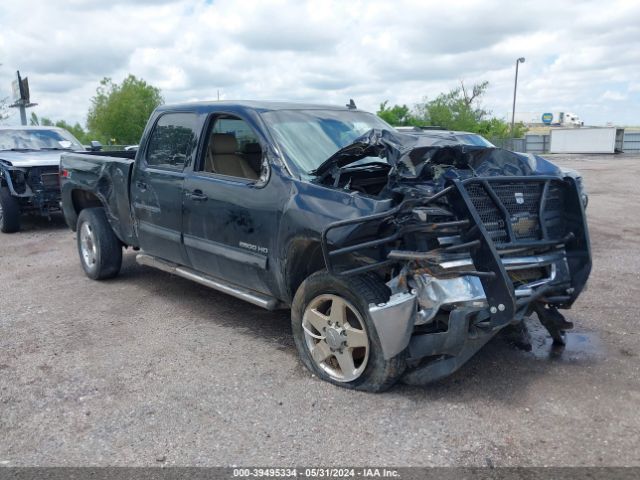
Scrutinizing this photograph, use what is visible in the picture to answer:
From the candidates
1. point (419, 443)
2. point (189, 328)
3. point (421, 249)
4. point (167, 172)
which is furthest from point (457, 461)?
point (167, 172)

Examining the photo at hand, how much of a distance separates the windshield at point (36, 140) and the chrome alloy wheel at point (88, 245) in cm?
536

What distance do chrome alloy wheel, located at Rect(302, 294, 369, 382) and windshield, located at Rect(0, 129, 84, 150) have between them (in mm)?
9136

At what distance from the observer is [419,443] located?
329 cm

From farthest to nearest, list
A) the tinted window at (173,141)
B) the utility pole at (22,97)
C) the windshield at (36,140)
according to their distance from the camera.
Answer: the utility pole at (22,97), the windshield at (36,140), the tinted window at (173,141)

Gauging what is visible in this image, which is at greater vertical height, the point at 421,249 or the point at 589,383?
the point at 421,249

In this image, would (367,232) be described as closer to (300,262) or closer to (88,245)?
(300,262)

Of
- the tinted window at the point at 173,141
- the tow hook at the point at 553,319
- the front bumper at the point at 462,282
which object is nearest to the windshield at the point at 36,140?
the tinted window at the point at 173,141

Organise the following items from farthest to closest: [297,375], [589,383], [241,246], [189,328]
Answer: [189,328], [241,246], [297,375], [589,383]

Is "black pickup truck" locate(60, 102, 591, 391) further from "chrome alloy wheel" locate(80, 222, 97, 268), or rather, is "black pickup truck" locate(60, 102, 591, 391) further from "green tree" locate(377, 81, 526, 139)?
"green tree" locate(377, 81, 526, 139)

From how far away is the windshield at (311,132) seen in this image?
15.0 feet

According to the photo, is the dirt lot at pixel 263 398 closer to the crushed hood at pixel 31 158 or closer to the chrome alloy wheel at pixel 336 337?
the chrome alloy wheel at pixel 336 337

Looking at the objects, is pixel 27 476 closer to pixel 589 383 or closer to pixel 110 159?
pixel 589 383

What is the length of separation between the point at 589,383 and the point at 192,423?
250cm

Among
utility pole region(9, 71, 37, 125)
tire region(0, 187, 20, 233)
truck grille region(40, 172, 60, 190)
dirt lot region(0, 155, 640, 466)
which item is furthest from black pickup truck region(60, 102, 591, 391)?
utility pole region(9, 71, 37, 125)
